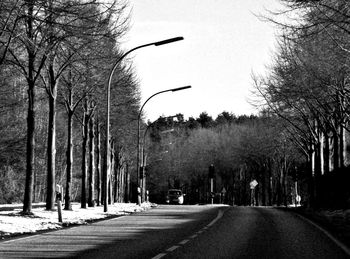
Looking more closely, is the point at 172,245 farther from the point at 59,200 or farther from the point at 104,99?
the point at 104,99

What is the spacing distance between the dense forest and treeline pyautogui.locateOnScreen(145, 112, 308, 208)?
0.65m

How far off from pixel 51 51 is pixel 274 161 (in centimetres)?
6786

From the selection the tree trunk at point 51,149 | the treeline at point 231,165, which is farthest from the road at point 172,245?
the treeline at point 231,165

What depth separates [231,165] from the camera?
111 m

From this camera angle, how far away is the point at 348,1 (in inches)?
818

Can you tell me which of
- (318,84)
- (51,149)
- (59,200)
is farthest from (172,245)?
(318,84)

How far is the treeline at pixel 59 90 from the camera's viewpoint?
23.8 meters

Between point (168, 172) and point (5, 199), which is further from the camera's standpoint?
point (168, 172)

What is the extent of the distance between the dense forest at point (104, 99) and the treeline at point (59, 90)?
0.09 meters

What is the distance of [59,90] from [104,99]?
16.0 ft

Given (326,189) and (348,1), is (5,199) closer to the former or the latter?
(326,189)

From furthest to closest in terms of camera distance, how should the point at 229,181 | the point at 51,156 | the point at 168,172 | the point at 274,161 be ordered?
1. the point at 168,172
2. the point at 229,181
3. the point at 274,161
4. the point at 51,156

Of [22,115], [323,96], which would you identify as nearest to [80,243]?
[323,96]

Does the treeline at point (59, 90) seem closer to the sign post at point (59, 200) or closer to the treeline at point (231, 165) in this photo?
the sign post at point (59, 200)
